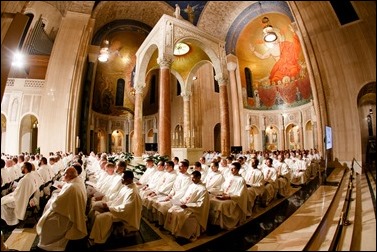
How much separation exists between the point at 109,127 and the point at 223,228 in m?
21.2

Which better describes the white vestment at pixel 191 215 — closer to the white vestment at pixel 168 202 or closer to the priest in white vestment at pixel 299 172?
the white vestment at pixel 168 202

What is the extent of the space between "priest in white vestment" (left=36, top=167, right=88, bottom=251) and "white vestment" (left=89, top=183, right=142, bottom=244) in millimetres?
208

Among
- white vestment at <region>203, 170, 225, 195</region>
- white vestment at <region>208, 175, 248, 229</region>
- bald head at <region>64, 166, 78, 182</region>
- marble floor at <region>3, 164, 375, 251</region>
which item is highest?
bald head at <region>64, 166, 78, 182</region>

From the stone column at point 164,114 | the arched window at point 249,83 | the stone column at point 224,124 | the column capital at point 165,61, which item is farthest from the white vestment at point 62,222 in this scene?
the arched window at point 249,83

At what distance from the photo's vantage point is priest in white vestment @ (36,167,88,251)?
3.05m

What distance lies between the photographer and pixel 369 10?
1610 millimetres

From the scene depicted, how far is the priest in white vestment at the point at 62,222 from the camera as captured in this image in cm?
305

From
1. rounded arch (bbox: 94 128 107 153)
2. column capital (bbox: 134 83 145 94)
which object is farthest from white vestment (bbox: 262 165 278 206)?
rounded arch (bbox: 94 128 107 153)

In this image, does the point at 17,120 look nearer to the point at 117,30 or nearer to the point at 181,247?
the point at 117,30

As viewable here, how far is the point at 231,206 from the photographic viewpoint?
4.15 metres

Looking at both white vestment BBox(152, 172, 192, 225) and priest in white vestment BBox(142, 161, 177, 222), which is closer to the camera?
white vestment BBox(152, 172, 192, 225)

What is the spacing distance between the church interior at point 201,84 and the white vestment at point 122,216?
10.3 inches

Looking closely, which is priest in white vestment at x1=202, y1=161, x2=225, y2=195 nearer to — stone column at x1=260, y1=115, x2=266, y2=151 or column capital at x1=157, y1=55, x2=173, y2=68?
column capital at x1=157, y1=55, x2=173, y2=68

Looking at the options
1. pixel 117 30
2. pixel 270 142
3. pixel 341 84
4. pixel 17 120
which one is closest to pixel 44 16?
pixel 117 30
